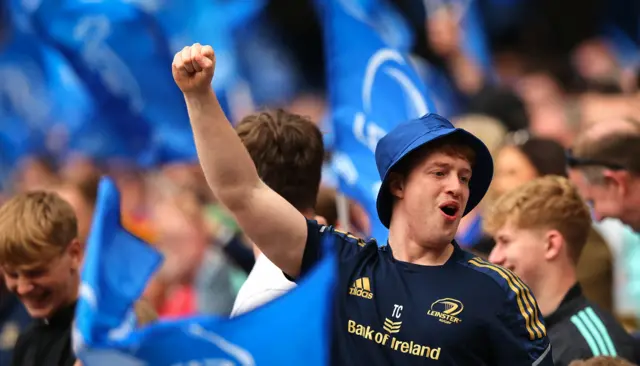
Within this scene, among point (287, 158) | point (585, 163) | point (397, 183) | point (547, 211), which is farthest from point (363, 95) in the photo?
point (397, 183)

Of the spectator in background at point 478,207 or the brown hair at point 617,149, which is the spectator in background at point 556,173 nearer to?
the spectator in background at point 478,207

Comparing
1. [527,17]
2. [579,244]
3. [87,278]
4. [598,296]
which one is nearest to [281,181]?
[87,278]

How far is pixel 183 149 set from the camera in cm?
971

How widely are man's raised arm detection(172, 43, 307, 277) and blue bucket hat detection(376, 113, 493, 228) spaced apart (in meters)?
0.36

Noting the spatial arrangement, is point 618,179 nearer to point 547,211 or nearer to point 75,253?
point 547,211

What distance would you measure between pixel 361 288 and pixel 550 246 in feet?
5.04

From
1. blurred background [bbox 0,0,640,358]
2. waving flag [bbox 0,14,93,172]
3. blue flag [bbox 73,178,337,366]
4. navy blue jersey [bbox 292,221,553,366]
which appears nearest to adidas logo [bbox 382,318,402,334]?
navy blue jersey [bbox 292,221,553,366]

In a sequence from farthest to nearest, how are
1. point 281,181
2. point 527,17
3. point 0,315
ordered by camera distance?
point 527,17 → point 0,315 → point 281,181

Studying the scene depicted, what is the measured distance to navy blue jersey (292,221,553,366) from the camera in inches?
167

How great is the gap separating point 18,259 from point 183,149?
14.3 ft

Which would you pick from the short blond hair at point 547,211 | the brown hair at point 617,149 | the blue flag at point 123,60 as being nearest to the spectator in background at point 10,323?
the short blond hair at point 547,211

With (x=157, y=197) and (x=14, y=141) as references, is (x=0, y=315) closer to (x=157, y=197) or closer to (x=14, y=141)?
(x=157, y=197)

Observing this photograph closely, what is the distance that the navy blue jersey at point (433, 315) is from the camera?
4.23 m

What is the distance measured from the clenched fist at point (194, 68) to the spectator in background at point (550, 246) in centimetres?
191
